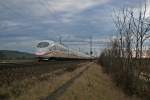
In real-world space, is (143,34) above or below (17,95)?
above

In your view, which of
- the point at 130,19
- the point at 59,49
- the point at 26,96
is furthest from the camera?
the point at 59,49

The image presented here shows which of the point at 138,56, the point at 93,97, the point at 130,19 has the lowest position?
the point at 93,97

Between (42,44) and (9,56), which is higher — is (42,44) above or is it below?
above

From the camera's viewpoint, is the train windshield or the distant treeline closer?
the train windshield

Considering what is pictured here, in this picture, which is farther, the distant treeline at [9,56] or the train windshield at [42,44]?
the distant treeline at [9,56]

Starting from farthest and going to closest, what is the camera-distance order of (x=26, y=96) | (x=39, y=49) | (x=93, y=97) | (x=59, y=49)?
(x=59, y=49) → (x=39, y=49) → (x=93, y=97) → (x=26, y=96)

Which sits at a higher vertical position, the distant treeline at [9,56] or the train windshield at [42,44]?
the train windshield at [42,44]

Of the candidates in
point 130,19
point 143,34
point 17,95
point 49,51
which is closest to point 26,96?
point 17,95

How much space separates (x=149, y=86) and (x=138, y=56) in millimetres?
1915

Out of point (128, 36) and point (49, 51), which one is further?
point (49, 51)

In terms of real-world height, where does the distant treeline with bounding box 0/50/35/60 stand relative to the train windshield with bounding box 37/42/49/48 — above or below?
below

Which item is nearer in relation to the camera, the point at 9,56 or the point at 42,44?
the point at 42,44

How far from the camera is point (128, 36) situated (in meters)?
24.2

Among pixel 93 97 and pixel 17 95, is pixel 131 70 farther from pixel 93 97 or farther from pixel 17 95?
pixel 17 95
